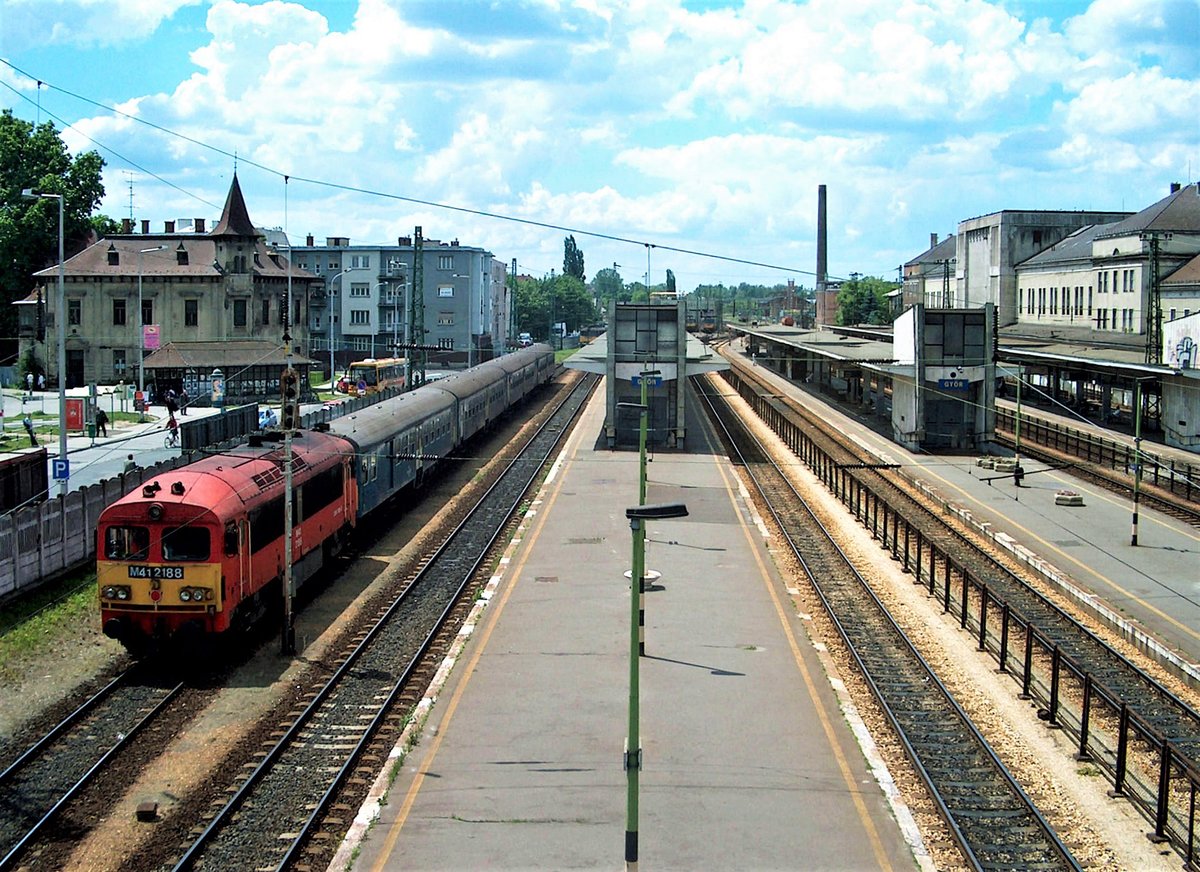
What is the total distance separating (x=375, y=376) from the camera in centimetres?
8250

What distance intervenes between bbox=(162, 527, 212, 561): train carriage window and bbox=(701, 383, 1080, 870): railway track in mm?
10839

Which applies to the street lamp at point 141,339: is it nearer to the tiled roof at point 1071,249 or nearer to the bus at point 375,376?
the bus at point 375,376

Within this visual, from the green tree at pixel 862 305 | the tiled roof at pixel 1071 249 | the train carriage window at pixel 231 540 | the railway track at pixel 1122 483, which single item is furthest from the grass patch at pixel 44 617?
the green tree at pixel 862 305

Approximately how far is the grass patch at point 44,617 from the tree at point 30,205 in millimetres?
58977

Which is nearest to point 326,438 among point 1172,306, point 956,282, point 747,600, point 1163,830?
point 747,600

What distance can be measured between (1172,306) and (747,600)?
2055 inches

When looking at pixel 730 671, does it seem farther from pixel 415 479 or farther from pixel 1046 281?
pixel 1046 281

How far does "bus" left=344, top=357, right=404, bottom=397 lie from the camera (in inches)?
3167

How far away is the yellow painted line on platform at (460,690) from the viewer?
44.0 feet

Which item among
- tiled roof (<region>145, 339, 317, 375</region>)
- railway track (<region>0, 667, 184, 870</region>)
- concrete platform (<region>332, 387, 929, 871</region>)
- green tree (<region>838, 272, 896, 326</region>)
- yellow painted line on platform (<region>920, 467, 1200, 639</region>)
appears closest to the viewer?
concrete platform (<region>332, 387, 929, 871</region>)

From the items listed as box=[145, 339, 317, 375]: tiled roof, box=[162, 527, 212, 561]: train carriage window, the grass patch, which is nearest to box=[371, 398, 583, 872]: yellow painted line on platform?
box=[162, 527, 212, 561]: train carriage window

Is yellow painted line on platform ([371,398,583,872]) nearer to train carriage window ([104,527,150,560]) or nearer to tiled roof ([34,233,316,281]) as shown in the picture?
train carriage window ([104,527,150,560])

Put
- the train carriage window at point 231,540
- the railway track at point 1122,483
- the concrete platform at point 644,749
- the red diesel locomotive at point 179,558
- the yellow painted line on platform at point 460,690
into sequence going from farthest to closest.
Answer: the railway track at point 1122,483 → the train carriage window at point 231,540 → the red diesel locomotive at point 179,558 → the yellow painted line on platform at point 460,690 → the concrete platform at point 644,749

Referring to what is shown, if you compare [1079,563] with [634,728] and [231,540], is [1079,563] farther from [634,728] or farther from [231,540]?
[634,728]
